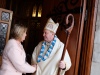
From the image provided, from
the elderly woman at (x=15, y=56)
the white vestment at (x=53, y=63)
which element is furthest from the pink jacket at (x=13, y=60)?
the white vestment at (x=53, y=63)

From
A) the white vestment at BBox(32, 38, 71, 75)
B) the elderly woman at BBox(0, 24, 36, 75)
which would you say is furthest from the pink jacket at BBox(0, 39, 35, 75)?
the white vestment at BBox(32, 38, 71, 75)

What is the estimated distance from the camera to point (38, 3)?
4059 mm

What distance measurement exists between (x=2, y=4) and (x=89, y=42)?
1976 mm

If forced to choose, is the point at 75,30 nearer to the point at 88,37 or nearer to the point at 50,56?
the point at 88,37

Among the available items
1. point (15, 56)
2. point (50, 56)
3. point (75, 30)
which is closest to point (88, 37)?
point (75, 30)

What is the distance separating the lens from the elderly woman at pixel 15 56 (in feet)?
6.03

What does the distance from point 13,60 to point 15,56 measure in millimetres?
43

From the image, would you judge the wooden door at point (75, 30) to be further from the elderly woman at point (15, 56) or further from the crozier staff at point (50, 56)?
the elderly woman at point (15, 56)

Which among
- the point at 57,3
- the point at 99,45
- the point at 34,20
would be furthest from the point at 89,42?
the point at 34,20

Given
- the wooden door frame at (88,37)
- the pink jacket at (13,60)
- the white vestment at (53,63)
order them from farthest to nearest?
1. the wooden door frame at (88,37)
2. the white vestment at (53,63)
3. the pink jacket at (13,60)

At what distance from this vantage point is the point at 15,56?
1.83 metres

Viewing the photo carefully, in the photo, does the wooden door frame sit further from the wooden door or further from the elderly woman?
the elderly woman

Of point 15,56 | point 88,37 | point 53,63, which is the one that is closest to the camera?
point 15,56

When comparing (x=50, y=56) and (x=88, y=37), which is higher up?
(x=88, y=37)
